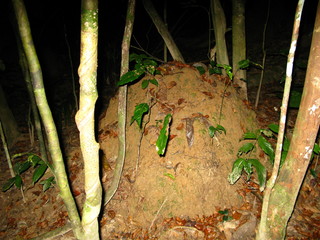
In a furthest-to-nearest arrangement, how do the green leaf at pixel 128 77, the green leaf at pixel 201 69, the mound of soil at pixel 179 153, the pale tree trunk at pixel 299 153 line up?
the green leaf at pixel 201 69, the mound of soil at pixel 179 153, the green leaf at pixel 128 77, the pale tree trunk at pixel 299 153

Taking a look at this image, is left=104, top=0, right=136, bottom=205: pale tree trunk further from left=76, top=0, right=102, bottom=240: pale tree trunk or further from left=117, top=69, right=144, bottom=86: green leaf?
left=76, top=0, right=102, bottom=240: pale tree trunk

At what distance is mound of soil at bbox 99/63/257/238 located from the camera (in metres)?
3.22

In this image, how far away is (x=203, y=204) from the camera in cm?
320

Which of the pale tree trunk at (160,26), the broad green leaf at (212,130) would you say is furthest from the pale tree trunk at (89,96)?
the pale tree trunk at (160,26)

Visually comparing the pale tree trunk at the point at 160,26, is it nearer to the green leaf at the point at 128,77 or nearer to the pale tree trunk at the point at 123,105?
the pale tree trunk at the point at 123,105

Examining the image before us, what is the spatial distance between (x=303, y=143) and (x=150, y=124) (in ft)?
6.76

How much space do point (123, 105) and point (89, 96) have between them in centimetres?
162

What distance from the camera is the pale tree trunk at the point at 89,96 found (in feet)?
5.16

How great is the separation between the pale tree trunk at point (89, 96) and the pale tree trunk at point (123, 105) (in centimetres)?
144

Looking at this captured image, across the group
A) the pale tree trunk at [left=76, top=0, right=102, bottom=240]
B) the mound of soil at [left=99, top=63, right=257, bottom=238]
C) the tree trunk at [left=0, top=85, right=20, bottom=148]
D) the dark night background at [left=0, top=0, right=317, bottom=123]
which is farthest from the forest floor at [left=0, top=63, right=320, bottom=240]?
the dark night background at [left=0, top=0, right=317, bottom=123]

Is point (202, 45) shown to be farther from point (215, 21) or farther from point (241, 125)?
point (241, 125)

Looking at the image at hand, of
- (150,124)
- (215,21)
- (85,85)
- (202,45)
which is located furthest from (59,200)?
(202,45)

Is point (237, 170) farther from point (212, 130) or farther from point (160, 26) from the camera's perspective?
point (160, 26)

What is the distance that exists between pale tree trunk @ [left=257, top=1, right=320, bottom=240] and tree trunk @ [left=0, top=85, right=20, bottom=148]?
5.94 meters
